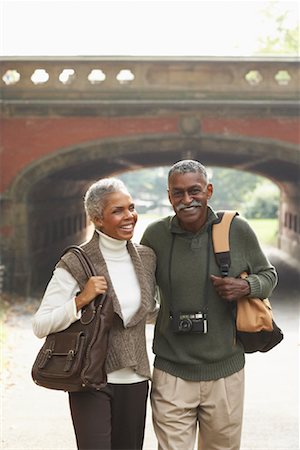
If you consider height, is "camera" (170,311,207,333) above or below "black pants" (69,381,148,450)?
above

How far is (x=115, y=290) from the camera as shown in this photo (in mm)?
3646

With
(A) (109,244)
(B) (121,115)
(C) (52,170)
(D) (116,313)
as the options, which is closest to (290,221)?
(B) (121,115)

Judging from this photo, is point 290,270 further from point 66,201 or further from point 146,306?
point 146,306

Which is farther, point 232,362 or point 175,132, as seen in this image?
point 175,132

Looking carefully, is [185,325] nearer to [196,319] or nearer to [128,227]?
[196,319]

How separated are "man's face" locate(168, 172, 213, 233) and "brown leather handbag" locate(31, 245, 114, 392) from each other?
63 centimetres

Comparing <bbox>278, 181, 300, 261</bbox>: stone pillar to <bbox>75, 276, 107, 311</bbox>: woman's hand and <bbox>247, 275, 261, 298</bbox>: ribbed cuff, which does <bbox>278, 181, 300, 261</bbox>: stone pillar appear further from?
<bbox>75, 276, 107, 311</bbox>: woman's hand

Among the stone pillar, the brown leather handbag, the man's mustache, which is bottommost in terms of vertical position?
the stone pillar

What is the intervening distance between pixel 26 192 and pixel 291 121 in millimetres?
5711

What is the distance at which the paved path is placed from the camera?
20.6 ft
